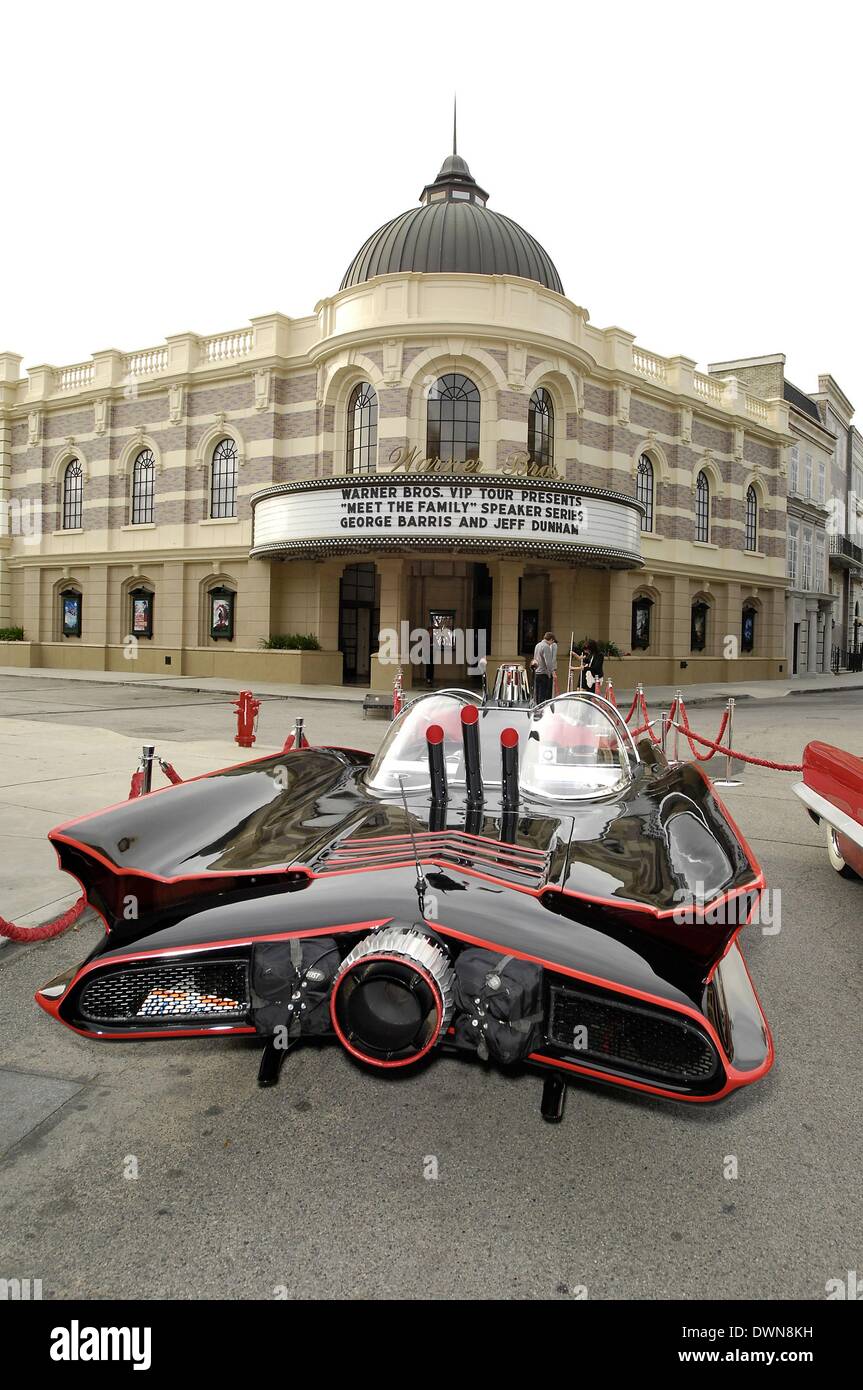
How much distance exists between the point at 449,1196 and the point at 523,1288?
380 mm

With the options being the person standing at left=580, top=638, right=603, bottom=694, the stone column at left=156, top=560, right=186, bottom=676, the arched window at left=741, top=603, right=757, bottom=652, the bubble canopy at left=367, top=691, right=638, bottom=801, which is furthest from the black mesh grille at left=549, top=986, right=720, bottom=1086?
the arched window at left=741, top=603, right=757, bottom=652

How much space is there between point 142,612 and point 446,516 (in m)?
13.0

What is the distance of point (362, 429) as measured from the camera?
23406mm

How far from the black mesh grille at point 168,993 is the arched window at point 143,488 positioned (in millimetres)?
27627

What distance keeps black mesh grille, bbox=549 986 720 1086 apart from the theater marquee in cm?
1807

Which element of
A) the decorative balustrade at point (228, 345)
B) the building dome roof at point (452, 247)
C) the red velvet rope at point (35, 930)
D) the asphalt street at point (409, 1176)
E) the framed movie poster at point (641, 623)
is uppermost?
the building dome roof at point (452, 247)

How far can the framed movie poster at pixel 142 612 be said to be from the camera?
27.5m

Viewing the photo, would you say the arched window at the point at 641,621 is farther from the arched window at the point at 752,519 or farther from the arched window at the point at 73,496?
the arched window at the point at 73,496

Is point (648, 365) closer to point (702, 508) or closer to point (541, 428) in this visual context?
point (702, 508)

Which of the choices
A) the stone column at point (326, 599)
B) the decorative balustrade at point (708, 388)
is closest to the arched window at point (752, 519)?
the decorative balustrade at point (708, 388)

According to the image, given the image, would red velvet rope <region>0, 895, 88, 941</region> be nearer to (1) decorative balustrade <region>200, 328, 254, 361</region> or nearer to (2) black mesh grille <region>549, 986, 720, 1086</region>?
(2) black mesh grille <region>549, 986, 720, 1086</region>

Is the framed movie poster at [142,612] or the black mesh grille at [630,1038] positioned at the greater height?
the framed movie poster at [142,612]

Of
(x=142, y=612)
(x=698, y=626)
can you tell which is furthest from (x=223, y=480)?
(x=698, y=626)
